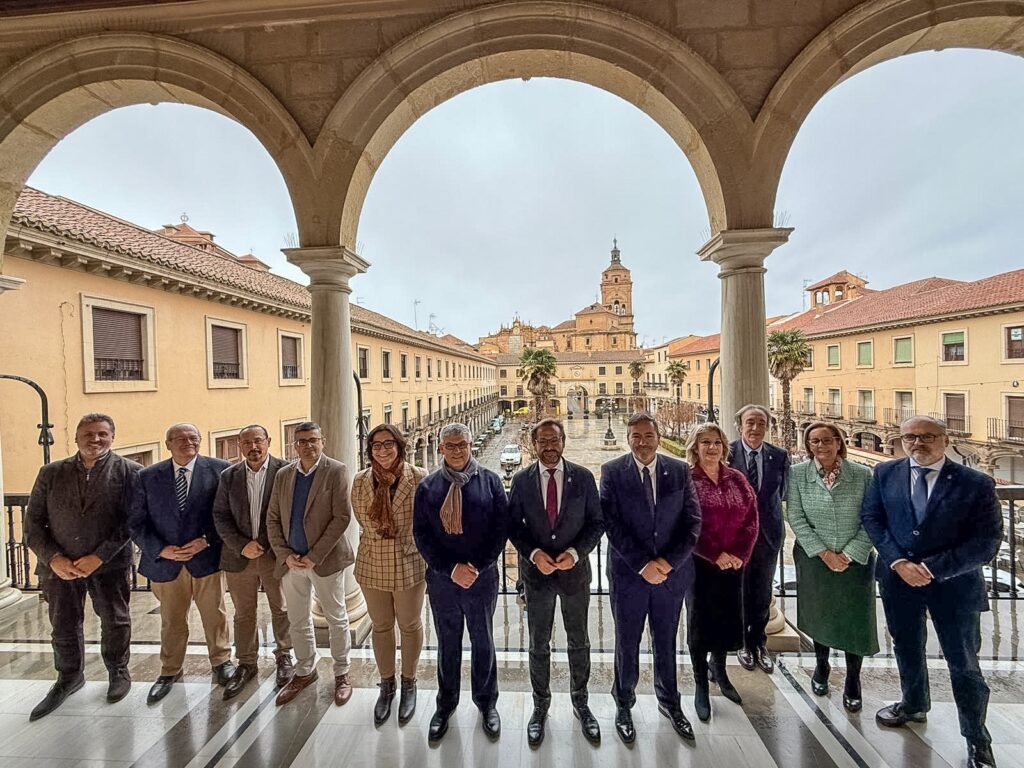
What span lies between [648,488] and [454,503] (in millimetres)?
1021

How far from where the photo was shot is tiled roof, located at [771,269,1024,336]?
49.1 ft

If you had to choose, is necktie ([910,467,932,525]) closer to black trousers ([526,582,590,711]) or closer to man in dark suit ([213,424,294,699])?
black trousers ([526,582,590,711])

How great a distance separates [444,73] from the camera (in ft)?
10.1

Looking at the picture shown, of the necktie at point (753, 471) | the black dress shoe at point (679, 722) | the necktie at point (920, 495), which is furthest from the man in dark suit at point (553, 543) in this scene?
the necktie at point (920, 495)

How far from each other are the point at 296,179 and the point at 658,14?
2.68 m

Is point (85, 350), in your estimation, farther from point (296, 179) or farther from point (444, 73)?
point (444, 73)

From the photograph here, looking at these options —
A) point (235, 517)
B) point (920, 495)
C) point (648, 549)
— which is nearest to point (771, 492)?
point (920, 495)

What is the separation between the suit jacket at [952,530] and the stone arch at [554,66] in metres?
1.85

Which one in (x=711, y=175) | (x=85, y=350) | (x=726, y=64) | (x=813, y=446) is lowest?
(x=813, y=446)

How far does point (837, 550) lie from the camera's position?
2.42m

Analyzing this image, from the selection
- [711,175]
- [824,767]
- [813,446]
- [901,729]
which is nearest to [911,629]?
[901,729]

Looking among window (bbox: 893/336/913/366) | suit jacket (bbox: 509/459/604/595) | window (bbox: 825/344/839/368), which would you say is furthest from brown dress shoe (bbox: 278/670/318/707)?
window (bbox: 825/344/839/368)

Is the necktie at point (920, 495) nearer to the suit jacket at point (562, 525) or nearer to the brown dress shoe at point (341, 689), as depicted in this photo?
the suit jacket at point (562, 525)

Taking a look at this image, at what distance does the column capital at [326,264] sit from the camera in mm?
3080
